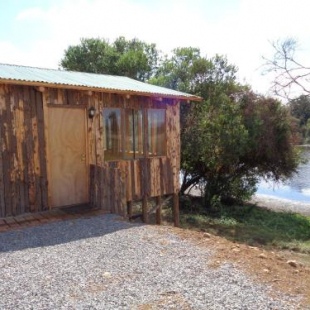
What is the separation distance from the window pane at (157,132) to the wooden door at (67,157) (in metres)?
1.80

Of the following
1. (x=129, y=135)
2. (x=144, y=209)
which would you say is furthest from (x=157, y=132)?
(x=144, y=209)

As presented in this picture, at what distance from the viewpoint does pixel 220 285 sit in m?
3.53

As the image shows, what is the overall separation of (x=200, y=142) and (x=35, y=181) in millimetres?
7166

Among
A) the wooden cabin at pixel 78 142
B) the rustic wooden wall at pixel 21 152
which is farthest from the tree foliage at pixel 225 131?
the rustic wooden wall at pixel 21 152

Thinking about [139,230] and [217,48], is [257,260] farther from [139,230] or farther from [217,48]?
[217,48]

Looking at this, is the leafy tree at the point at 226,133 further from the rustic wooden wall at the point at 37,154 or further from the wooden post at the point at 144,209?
the rustic wooden wall at the point at 37,154

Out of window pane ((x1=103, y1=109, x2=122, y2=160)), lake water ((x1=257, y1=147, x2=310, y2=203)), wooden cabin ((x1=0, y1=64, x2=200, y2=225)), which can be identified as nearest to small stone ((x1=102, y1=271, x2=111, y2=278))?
wooden cabin ((x1=0, y1=64, x2=200, y2=225))

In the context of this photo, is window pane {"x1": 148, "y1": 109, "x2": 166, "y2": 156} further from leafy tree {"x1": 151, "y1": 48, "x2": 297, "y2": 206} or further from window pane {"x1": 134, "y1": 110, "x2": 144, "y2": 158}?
leafy tree {"x1": 151, "y1": 48, "x2": 297, "y2": 206}

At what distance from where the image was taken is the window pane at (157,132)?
8.27 m

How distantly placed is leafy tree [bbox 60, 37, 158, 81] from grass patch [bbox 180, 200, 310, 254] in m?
9.77

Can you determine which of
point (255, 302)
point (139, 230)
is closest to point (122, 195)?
point (139, 230)

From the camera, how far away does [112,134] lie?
7.52 m

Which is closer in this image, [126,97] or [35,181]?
[35,181]

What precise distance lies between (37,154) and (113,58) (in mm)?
15808
